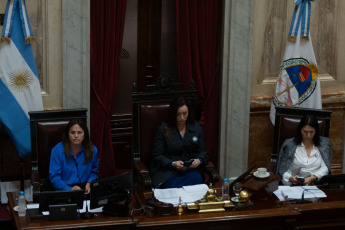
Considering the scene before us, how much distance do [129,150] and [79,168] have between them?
174 centimetres

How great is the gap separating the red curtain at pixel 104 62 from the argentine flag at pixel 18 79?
65 cm

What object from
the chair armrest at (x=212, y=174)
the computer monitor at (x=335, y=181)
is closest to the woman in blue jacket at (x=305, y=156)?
the computer monitor at (x=335, y=181)

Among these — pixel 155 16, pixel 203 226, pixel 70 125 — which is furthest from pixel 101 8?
pixel 203 226

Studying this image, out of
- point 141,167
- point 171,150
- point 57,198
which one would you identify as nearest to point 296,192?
point 171,150

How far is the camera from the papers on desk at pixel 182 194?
5.16 meters

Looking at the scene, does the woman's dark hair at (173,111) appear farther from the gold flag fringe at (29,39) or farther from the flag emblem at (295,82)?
the gold flag fringe at (29,39)

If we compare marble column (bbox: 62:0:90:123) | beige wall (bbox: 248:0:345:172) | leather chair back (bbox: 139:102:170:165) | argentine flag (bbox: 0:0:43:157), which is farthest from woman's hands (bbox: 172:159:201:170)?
argentine flag (bbox: 0:0:43:157)

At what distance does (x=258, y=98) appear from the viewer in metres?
7.09

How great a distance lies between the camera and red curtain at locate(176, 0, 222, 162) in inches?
268

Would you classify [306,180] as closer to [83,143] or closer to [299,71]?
[299,71]

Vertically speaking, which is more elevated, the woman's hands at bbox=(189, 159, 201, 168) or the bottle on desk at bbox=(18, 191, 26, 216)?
the woman's hands at bbox=(189, 159, 201, 168)

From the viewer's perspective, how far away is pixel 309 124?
597cm

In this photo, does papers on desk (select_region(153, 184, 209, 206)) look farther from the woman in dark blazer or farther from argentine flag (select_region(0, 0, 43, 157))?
argentine flag (select_region(0, 0, 43, 157))

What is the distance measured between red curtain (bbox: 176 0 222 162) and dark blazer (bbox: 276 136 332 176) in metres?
1.17
